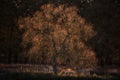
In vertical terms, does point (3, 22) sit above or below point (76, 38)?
above

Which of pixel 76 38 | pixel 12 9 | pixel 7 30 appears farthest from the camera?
pixel 12 9

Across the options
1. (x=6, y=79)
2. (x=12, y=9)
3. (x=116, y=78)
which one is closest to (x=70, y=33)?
(x=116, y=78)

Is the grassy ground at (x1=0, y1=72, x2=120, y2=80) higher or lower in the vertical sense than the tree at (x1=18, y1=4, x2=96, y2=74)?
lower

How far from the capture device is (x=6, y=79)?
25281 millimetres

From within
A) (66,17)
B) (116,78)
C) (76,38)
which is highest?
(66,17)

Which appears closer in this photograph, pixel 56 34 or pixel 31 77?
pixel 31 77

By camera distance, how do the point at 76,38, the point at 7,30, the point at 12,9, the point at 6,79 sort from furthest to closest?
the point at 12,9
the point at 7,30
the point at 76,38
the point at 6,79

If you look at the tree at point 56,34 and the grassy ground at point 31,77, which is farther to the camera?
the tree at point 56,34

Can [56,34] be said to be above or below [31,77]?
above

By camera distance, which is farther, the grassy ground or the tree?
the tree

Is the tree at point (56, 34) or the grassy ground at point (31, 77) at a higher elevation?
the tree at point (56, 34)

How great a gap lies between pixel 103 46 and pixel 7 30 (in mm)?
17223

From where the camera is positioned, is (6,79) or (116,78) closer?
(6,79)

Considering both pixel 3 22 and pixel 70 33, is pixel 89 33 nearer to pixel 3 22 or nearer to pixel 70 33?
pixel 70 33
